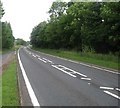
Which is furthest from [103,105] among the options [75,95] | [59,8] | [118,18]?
[59,8]

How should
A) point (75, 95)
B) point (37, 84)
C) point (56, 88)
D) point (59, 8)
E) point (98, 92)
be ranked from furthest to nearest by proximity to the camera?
point (59, 8) < point (37, 84) < point (56, 88) < point (98, 92) < point (75, 95)

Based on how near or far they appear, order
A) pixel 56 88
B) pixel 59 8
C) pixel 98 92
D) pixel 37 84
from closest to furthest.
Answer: pixel 98 92, pixel 56 88, pixel 37 84, pixel 59 8

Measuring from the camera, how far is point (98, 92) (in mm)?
12305

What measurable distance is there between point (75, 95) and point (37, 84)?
11.5 ft

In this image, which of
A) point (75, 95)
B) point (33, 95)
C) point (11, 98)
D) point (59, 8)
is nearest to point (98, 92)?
point (75, 95)

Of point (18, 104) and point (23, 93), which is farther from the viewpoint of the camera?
point (23, 93)

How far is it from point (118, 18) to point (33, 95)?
19850 mm

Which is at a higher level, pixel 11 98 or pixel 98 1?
pixel 98 1

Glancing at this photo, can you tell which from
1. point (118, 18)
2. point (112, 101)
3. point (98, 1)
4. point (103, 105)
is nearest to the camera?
point (103, 105)

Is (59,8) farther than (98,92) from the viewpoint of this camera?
Yes

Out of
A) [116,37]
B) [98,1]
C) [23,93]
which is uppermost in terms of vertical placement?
[98,1]

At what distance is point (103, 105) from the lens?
969 cm

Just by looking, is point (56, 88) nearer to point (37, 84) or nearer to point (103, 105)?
point (37, 84)

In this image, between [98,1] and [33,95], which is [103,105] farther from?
[98,1]
